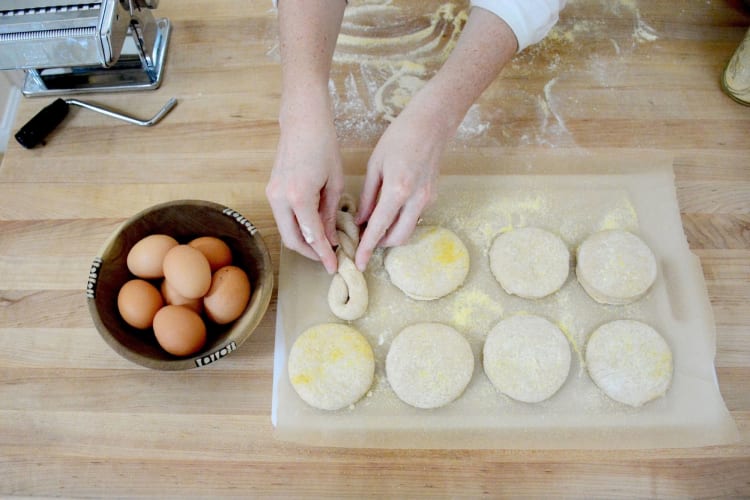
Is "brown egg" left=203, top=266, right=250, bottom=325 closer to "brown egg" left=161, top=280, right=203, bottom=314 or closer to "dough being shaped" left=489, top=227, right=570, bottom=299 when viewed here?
"brown egg" left=161, top=280, right=203, bottom=314

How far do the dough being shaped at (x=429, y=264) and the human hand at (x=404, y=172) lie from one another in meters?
0.09

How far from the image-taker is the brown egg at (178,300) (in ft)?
3.83

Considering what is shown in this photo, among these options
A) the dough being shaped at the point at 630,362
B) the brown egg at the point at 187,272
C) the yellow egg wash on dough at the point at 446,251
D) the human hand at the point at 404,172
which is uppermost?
the human hand at the point at 404,172

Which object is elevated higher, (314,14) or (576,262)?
(314,14)

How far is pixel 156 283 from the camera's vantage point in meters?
1.23

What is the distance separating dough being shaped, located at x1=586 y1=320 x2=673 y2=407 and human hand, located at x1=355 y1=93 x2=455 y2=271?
488 mm

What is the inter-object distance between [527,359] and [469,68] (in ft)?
2.11

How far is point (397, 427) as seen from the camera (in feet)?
3.90

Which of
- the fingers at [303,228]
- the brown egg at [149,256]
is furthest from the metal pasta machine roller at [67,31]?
the fingers at [303,228]

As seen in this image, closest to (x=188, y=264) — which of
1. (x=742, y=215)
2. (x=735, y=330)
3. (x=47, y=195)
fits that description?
(x=47, y=195)

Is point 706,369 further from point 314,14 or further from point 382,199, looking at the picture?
point 314,14

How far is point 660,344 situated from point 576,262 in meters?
0.25

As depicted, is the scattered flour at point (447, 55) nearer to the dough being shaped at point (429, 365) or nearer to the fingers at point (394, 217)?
the fingers at point (394, 217)

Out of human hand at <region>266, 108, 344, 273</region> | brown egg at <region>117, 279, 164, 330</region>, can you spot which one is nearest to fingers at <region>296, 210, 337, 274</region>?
human hand at <region>266, 108, 344, 273</region>
